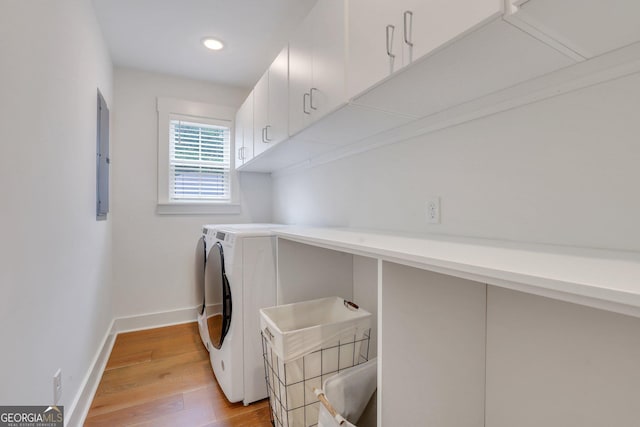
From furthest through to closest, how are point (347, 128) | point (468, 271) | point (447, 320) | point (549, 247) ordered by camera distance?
point (347, 128), point (447, 320), point (549, 247), point (468, 271)

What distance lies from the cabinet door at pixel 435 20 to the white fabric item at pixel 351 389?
1.08 m

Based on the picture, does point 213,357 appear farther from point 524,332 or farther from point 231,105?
point 231,105

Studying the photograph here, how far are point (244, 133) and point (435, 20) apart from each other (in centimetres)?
214

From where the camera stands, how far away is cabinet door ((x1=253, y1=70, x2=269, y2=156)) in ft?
6.77

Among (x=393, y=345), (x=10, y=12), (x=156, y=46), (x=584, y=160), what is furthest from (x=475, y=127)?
(x=156, y=46)

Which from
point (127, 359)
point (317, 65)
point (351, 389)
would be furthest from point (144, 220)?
point (351, 389)

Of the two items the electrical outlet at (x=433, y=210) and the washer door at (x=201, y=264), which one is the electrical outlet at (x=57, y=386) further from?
the electrical outlet at (x=433, y=210)

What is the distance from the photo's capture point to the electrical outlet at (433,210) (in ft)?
4.13

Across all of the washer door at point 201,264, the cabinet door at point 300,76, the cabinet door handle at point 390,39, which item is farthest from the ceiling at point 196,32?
the washer door at point 201,264

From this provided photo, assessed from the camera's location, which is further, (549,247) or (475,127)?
(475,127)

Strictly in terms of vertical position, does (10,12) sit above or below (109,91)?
below

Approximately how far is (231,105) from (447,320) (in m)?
2.94

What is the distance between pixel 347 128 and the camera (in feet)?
4.85

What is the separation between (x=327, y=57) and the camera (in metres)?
1.26
